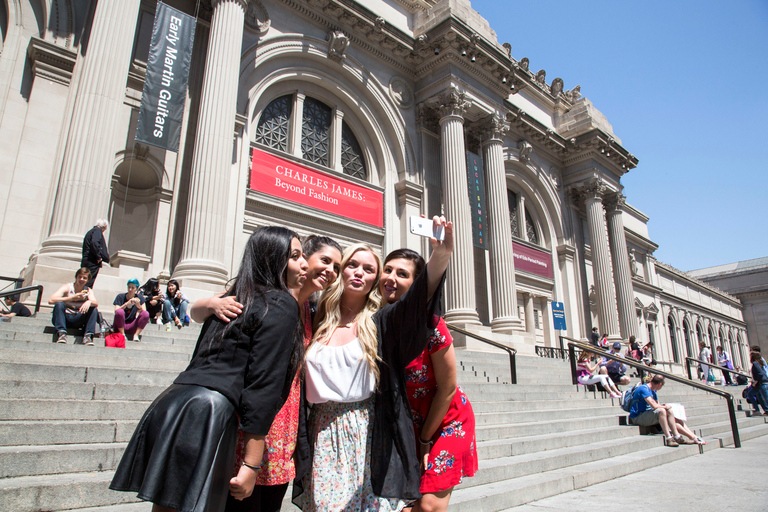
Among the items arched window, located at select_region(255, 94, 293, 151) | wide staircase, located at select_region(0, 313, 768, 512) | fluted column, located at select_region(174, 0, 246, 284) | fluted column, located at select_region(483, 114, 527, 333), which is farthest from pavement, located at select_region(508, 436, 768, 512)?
arched window, located at select_region(255, 94, 293, 151)

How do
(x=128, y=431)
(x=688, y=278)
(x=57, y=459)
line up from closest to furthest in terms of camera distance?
(x=57, y=459) < (x=128, y=431) < (x=688, y=278)

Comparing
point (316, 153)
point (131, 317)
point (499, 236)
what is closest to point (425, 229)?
point (131, 317)

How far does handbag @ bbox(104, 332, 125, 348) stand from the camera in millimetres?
6516

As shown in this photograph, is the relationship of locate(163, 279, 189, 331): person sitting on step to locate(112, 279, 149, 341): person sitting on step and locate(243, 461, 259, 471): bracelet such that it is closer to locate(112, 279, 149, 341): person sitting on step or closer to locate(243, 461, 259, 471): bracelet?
locate(112, 279, 149, 341): person sitting on step

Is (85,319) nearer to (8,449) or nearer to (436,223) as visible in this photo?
(8,449)

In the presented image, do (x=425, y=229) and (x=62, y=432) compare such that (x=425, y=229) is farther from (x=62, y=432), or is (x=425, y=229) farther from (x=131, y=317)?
(x=131, y=317)

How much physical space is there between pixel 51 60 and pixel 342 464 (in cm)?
1285

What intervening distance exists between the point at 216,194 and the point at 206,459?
412 inches

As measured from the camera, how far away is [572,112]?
2569 centimetres

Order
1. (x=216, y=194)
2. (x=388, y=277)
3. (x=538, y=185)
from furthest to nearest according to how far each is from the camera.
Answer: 1. (x=538, y=185)
2. (x=216, y=194)
3. (x=388, y=277)

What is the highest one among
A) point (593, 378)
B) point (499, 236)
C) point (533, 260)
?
point (533, 260)

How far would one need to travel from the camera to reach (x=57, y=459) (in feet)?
10.7

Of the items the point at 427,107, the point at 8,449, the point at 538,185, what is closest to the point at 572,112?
the point at 538,185

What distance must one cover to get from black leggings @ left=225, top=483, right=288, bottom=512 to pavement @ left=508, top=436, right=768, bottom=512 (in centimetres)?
280
